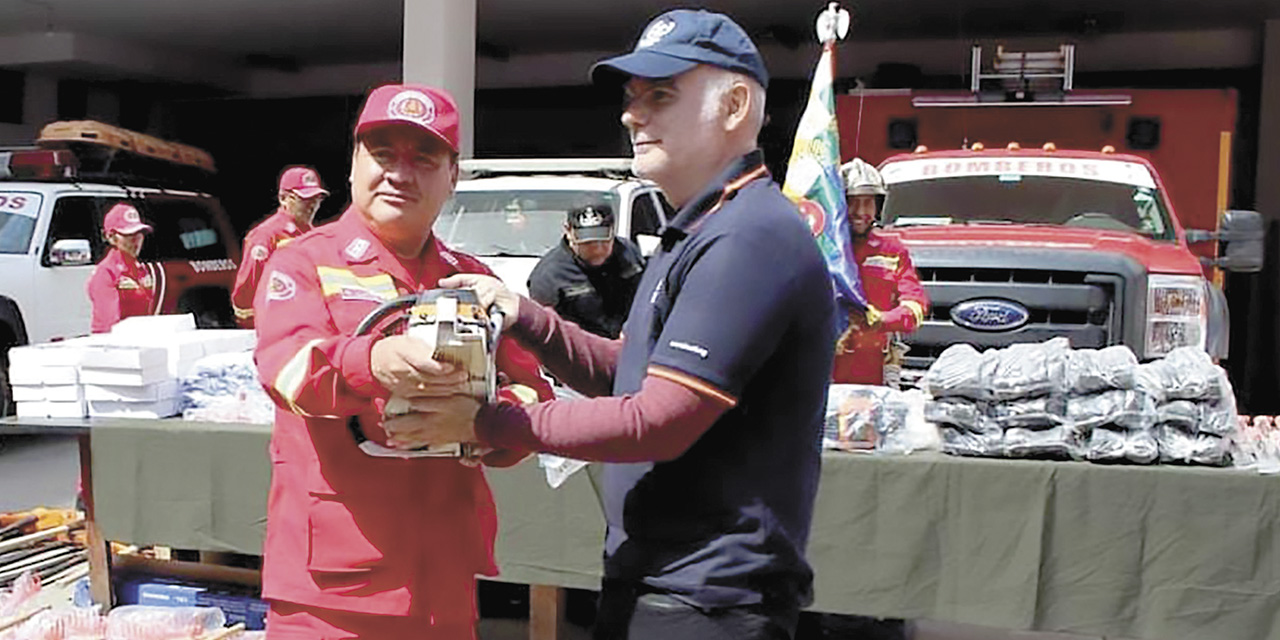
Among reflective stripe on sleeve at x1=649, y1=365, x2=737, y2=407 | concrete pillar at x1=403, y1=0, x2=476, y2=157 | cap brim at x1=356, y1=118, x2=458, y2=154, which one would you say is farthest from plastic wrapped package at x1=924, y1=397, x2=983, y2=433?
concrete pillar at x1=403, y1=0, x2=476, y2=157

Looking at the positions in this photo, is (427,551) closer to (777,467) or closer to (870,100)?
(777,467)

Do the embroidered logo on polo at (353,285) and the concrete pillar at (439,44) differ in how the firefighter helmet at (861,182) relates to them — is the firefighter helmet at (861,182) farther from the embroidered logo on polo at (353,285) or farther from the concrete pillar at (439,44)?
the concrete pillar at (439,44)

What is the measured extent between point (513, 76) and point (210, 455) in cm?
1215

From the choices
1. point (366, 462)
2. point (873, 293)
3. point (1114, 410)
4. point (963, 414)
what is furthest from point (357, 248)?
point (873, 293)

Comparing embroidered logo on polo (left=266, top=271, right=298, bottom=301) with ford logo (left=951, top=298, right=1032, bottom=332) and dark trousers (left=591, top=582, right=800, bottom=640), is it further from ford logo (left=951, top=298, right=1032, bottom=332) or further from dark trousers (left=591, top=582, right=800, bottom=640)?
ford logo (left=951, top=298, right=1032, bottom=332)

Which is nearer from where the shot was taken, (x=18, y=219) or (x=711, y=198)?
(x=711, y=198)

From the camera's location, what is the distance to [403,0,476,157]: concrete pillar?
10.0m

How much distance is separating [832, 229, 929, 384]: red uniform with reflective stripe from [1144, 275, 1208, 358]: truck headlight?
109 cm

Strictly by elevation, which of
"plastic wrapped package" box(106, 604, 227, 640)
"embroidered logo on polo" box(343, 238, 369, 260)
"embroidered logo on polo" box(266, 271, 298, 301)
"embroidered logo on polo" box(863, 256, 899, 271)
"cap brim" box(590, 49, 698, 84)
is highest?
"cap brim" box(590, 49, 698, 84)

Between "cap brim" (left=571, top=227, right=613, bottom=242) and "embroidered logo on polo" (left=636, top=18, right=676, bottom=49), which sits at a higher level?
"embroidered logo on polo" (left=636, top=18, right=676, bottom=49)

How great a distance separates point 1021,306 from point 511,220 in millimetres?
3118

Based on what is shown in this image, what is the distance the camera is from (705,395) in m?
1.63

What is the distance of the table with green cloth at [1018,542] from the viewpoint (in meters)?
3.44

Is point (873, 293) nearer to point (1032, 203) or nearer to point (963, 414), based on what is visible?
point (963, 414)
